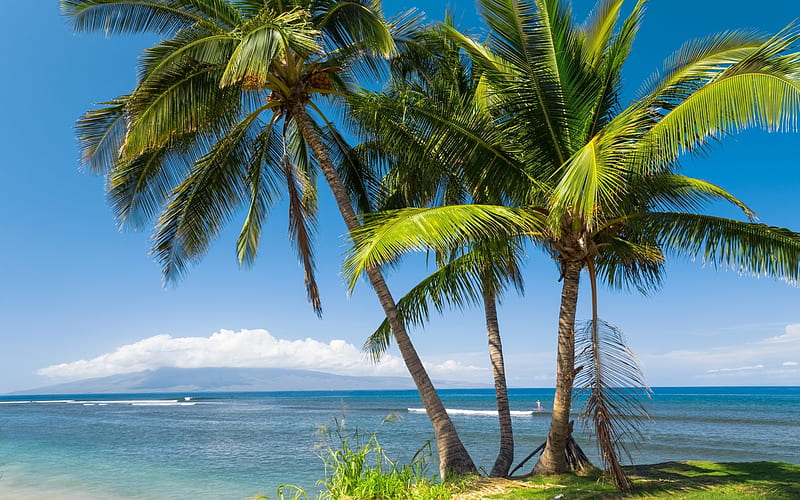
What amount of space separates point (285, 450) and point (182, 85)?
52.8 feet

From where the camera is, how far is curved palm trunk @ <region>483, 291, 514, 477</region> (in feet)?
30.1

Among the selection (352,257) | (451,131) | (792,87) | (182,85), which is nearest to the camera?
(792,87)

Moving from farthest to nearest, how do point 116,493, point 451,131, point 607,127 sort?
point 116,493 → point 451,131 → point 607,127

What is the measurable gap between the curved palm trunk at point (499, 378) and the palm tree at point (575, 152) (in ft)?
3.69

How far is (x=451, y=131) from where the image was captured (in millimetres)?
7379

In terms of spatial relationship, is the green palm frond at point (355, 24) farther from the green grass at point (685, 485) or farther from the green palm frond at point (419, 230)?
the green grass at point (685, 485)

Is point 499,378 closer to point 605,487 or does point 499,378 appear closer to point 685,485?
point 605,487

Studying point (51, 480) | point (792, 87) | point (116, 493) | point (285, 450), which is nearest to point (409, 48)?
point (792, 87)

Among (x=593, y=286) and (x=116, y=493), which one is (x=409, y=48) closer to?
(x=593, y=286)

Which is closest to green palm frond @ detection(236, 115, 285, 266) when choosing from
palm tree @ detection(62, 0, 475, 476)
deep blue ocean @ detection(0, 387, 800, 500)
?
palm tree @ detection(62, 0, 475, 476)

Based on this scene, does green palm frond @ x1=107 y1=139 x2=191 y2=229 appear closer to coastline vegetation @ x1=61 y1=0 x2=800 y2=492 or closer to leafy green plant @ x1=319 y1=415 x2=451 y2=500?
coastline vegetation @ x1=61 y1=0 x2=800 y2=492

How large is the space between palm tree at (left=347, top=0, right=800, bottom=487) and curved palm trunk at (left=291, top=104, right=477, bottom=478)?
1.29 meters

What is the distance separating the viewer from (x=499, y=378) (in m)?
9.64

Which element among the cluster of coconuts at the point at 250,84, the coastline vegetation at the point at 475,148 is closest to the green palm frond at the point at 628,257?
the coastline vegetation at the point at 475,148
